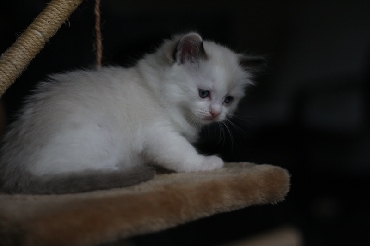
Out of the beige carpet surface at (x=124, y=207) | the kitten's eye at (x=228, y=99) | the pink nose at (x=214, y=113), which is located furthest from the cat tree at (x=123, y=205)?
the kitten's eye at (x=228, y=99)

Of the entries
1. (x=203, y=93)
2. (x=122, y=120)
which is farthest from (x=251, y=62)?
(x=122, y=120)

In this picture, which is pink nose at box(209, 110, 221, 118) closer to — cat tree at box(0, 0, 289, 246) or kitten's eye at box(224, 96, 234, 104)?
kitten's eye at box(224, 96, 234, 104)

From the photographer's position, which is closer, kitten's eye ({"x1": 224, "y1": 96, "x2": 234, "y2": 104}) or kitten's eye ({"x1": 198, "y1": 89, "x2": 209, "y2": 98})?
kitten's eye ({"x1": 198, "y1": 89, "x2": 209, "y2": 98})

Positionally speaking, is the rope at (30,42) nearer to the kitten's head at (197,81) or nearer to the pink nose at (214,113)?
the kitten's head at (197,81)

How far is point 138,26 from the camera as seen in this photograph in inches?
80.8

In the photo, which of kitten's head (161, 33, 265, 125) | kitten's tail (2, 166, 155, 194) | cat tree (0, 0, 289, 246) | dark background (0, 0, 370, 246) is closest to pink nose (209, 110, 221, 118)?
kitten's head (161, 33, 265, 125)

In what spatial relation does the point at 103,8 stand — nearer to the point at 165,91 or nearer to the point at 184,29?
the point at 184,29

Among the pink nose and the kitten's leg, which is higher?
the pink nose

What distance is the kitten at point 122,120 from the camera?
1217mm

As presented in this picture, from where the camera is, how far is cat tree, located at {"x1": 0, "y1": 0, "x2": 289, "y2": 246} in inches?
34.5

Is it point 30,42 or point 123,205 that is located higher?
point 30,42

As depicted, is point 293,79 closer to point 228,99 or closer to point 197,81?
point 228,99

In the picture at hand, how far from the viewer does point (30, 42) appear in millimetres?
1483

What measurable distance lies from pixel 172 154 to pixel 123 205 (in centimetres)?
50
